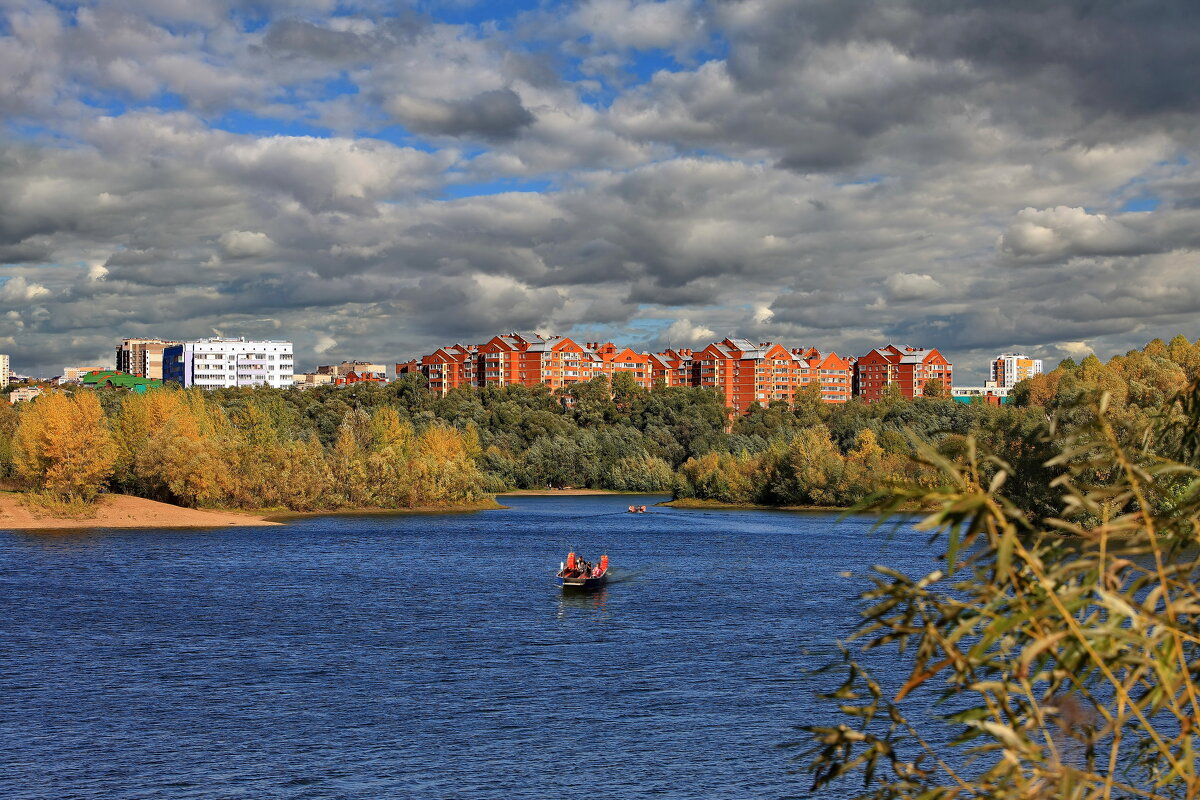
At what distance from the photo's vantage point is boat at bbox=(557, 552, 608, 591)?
4716 centimetres

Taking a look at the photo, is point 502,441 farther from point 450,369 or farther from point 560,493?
point 450,369

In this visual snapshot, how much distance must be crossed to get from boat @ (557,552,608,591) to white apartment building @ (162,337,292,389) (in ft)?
505

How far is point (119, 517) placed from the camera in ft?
264

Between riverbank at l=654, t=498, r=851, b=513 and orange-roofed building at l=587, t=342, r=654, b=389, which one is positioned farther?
orange-roofed building at l=587, t=342, r=654, b=389

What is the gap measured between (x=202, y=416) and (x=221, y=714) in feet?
250

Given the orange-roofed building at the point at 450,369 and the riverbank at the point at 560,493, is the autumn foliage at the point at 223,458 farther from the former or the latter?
the orange-roofed building at the point at 450,369

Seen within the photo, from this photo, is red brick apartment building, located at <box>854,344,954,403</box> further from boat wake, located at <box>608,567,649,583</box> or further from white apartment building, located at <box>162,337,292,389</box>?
boat wake, located at <box>608,567,649,583</box>

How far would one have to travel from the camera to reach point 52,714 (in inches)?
1031

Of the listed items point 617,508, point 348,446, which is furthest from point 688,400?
point 348,446

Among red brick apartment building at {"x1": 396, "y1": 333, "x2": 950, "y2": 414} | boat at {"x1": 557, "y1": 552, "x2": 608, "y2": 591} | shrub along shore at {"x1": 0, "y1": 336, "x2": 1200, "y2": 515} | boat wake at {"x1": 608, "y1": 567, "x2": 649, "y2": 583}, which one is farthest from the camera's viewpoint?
red brick apartment building at {"x1": 396, "y1": 333, "x2": 950, "y2": 414}

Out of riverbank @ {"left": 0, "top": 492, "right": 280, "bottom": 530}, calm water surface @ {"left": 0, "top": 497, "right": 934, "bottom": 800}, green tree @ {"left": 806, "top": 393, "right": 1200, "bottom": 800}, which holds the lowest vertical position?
calm water surface @ {"left": 0, "top": 497, "right": 934, "bottom": 800}

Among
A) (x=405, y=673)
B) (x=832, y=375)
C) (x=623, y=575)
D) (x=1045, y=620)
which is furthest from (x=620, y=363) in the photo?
(x=1045, y=620)

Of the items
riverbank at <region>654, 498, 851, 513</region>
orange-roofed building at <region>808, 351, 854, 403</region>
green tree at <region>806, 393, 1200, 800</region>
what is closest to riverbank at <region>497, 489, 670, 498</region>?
riverbank at <region>654, 498, 851, 513</region>

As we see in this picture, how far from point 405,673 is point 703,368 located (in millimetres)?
156144
